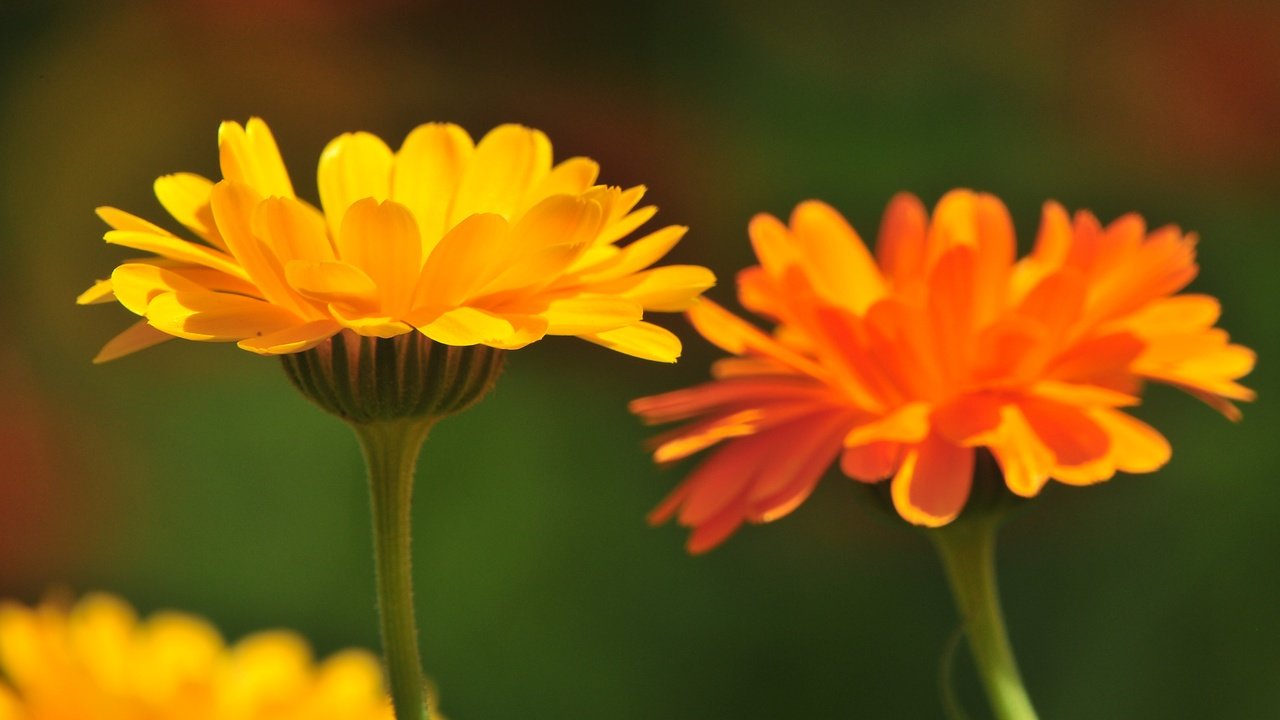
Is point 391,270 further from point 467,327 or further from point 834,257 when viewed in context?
point 834,257

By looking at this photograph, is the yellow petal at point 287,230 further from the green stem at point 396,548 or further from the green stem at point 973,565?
the green stem at point 973,565

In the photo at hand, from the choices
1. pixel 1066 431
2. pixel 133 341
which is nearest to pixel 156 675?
pixel 133 341

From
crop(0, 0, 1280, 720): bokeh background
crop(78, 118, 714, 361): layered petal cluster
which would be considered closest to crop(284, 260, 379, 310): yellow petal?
crop(78, 118, 714, 361): layered petal cluster

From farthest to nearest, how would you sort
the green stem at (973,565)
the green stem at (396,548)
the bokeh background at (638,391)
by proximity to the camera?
the bokeh background at (638,391) < the green stem at (973,565) < the green stem at (396,548)

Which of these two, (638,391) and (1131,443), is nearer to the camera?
(1131,443)

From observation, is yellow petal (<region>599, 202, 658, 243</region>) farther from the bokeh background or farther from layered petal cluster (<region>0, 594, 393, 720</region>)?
the bokeh background

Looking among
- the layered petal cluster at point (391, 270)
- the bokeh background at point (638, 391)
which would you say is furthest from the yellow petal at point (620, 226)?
the bokeh background at point (638, 391)

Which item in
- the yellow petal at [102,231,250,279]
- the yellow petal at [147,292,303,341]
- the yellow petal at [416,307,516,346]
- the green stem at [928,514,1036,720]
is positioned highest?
the yellow petal at [102,231,250,279]
